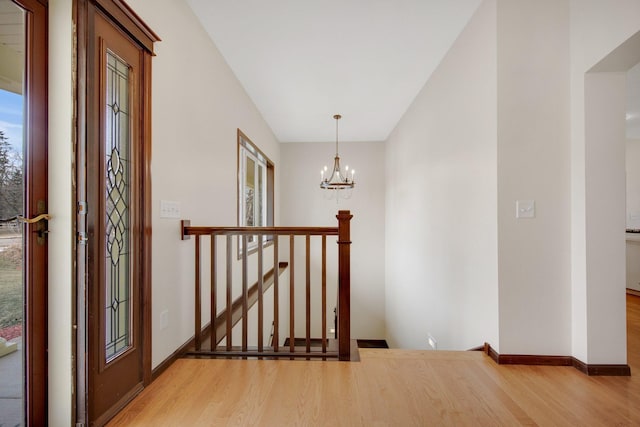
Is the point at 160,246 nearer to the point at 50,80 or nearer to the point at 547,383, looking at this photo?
the point at 50,80

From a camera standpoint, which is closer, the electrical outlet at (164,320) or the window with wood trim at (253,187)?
the electrical outlet at (164,320)

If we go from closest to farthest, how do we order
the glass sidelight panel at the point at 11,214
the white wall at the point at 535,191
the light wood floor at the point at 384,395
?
the glass sidelight panel at the point at 11,214
the light wood floor at the point at 384,395
the white wall at the point at 535,191

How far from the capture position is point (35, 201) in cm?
126

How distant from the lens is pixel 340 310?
2.05 m

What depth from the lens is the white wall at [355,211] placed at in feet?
19.1

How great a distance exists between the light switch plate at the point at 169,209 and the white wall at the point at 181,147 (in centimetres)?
4

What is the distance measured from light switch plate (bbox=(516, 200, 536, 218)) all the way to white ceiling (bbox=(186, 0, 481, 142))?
60.0 inches

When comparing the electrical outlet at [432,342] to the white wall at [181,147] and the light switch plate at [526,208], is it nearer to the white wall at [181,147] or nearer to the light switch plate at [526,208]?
the light switch plate at [526,208]

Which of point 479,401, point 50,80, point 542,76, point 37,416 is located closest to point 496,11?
point 542,76

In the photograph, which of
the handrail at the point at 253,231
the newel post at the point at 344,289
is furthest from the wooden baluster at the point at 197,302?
the newel post at the point at 344,289

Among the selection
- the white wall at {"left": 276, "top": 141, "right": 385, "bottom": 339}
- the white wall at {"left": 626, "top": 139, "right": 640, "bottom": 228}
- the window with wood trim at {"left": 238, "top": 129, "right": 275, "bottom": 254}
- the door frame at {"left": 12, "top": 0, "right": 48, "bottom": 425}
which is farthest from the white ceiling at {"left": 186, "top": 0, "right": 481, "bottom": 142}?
the white wall at {"left": 626, "top": 139, "right": 640, "bottom": 228}

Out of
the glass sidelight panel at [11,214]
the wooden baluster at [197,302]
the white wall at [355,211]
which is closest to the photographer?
the glass sidelight panel at [11,214]

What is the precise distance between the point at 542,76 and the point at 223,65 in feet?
8.95

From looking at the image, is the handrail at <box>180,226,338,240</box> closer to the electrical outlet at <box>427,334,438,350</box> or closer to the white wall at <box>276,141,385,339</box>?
the electrical outlet at <box>427,334,438,350</box>
